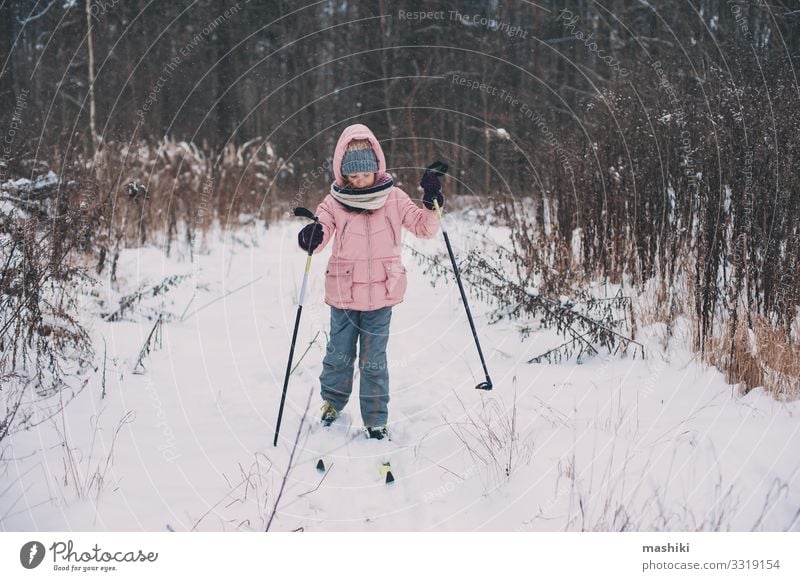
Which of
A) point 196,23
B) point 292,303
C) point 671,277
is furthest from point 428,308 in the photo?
point 196,23

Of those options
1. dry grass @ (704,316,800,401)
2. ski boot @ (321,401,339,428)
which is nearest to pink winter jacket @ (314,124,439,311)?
ski boot @ (321,401,339,428)

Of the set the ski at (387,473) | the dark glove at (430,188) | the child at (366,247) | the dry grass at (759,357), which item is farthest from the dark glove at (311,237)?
the dry grass at (759,357)

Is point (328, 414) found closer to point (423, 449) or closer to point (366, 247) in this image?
point (423, 449)

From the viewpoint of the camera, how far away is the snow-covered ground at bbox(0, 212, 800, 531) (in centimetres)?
222

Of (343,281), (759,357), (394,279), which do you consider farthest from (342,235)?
(759,357)

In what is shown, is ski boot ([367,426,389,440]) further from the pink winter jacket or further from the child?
the pink winter jacket

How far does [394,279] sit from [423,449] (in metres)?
0.87

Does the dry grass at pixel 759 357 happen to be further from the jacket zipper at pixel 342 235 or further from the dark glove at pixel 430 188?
the jacket zipper at pixel 342 235

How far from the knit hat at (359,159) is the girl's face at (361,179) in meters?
0.02

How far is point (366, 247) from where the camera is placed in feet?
10.1

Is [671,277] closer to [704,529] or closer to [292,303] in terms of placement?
[704,529]

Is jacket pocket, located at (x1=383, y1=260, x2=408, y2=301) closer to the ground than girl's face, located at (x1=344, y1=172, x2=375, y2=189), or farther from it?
closer to the ground

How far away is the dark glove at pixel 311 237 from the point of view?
115 inches
